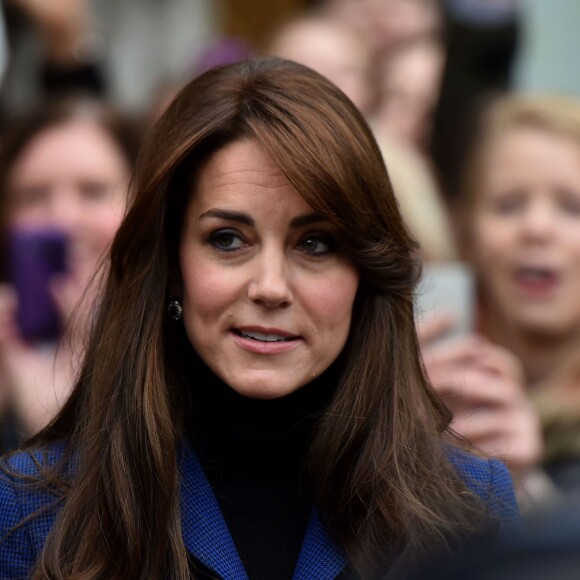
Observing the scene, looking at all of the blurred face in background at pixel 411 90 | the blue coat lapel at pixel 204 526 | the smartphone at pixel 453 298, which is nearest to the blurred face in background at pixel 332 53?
the blurred face in background at pixel 411 90

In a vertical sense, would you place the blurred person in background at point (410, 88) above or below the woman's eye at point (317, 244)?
above

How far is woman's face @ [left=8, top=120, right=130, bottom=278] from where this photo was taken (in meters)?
4.37

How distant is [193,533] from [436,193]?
95.8 inches

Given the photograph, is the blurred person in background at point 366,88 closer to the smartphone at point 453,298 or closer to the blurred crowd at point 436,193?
the blurred crowd at point 436,193

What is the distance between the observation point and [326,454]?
9.00ft

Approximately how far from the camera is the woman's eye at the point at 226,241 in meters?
2.67

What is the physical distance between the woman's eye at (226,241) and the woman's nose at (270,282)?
0.05 metres

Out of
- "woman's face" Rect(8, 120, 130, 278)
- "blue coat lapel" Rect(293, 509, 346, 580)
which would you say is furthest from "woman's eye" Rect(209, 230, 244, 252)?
"woman's face" Rect(8, 120, 130, 278)

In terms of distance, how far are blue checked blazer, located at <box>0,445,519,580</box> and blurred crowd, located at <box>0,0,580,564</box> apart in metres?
0.46

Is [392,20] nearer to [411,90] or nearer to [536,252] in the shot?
[411,90]

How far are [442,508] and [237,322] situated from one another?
1.97ft

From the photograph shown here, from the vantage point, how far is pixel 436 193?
15.6 ft

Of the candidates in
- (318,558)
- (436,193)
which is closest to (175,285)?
(318,558)

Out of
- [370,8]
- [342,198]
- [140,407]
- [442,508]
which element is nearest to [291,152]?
[342,198]
